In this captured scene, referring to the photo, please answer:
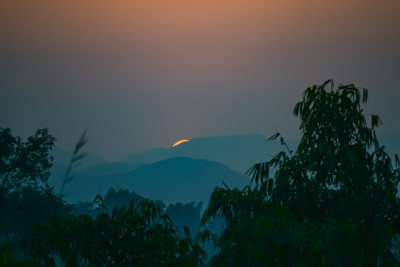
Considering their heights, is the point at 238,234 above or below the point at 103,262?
above

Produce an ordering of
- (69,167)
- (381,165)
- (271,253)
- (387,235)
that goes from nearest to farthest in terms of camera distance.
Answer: (69,167) → (271,253) → (387,235) → (381,165)

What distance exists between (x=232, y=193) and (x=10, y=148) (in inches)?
963

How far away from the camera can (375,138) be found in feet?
35.6

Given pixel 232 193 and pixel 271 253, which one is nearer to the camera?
pixel 271 253

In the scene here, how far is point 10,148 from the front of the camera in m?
30.3

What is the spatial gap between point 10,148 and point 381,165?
25.6 m

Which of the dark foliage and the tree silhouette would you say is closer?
the tree silhouette

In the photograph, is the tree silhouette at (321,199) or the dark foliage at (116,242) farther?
the dark foliage at (116,242)

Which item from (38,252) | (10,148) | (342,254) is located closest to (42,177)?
(10,148)

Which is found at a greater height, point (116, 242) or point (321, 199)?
point (321, 199)

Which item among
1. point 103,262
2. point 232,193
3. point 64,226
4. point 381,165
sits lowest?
point 103,262

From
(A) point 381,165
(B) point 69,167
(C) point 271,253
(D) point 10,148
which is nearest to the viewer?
(B) point 69,167

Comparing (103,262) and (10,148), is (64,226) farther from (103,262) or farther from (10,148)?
(10,148)

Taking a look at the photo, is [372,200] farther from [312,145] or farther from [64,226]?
[64,226]
